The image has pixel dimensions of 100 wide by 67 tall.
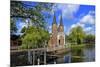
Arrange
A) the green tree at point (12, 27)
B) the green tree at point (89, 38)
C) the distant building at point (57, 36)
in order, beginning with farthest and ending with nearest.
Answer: the green tree at point (89, 38)
the distant building at point (57, 36)
the green tree at point (12, 27)

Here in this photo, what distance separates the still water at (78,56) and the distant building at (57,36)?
0.16 m

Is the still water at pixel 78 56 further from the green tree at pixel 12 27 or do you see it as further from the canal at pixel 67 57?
the green tree at pixel 12 27

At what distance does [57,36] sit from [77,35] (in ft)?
0.89

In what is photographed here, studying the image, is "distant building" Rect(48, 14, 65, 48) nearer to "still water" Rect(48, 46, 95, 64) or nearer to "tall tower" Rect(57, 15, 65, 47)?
"tall tower" Rect(57, 15, 65, 47)

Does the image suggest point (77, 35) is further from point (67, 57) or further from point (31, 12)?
point (31, 12)

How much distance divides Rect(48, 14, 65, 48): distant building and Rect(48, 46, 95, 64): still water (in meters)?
0.16

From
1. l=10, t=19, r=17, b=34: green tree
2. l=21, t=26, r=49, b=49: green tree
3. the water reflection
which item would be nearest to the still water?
the water reflection

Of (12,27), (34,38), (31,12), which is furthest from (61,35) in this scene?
(12,27)

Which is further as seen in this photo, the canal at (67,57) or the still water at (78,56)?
the still water at (78,56)

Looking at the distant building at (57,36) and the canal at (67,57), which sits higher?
the distant building at (57,36)

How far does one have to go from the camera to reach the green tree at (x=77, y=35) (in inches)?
102

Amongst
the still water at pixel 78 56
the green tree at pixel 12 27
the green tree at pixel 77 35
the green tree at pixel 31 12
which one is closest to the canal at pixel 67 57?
the still water at pixel 78 56

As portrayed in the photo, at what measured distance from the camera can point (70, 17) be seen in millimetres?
2578
